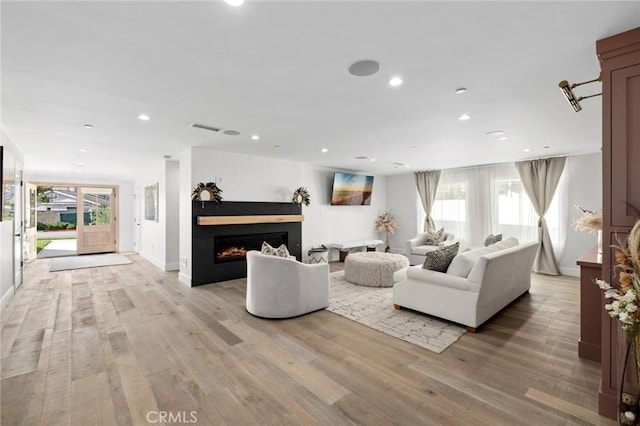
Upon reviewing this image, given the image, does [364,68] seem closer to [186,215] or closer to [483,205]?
[186,215]

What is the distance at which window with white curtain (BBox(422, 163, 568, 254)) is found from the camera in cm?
594

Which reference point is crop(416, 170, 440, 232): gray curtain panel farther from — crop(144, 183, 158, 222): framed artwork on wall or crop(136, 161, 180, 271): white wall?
crop(144, 183, 158, 222): framed artwork on wall

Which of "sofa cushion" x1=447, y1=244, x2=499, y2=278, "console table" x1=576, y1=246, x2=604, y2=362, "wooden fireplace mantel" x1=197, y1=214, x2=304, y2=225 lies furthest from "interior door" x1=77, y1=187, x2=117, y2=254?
"console table" x1=576, y1=246, x2=604, y2=362

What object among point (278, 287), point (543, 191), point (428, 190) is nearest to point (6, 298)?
point (278, 287)

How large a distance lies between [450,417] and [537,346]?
1604 millimetres

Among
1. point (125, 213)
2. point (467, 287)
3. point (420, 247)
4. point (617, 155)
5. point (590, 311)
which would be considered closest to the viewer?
point (617, 155)

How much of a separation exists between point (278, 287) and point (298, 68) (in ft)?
7.94

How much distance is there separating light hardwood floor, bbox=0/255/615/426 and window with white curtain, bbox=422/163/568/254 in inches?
112

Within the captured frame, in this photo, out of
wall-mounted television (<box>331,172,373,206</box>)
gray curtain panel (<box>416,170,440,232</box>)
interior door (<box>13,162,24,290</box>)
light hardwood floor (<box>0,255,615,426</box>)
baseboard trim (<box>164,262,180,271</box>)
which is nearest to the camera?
light hardwood floor (<box>0,255,615,426</box>)

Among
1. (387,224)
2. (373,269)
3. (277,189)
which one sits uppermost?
(277,189)

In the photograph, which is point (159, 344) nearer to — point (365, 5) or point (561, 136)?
point (365, 5)

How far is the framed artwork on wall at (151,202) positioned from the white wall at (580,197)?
29.7 feet

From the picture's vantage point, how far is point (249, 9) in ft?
5.09

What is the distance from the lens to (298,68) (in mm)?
2197
